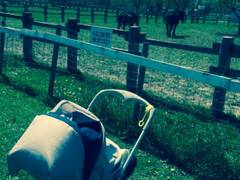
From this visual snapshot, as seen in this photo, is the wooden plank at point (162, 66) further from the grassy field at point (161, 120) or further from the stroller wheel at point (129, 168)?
the stroller wheel at point (129, 168)

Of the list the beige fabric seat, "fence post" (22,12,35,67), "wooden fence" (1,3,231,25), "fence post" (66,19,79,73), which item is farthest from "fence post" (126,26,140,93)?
"wooden fence" (1,3,231,25)

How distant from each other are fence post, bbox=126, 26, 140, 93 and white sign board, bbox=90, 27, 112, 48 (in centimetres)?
37

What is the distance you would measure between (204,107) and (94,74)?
10.7ft

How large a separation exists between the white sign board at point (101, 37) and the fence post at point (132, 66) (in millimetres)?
372

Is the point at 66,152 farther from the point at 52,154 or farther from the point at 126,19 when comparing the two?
the point at 126,19

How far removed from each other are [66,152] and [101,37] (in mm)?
4818

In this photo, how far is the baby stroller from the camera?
318 centimetres

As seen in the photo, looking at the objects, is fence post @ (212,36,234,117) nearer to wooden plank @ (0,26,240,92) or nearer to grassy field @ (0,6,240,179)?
grassy field @ (0,6,240,179)

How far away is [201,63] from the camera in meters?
13.8

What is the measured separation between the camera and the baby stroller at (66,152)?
10.4ft

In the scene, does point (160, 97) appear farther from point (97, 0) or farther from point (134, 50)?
point (97, 0)

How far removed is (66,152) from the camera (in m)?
3.19

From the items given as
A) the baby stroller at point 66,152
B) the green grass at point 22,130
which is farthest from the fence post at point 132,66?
the baby stroller at point 66,152

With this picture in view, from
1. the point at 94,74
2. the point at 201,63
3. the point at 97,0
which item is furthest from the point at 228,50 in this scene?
the point at 97,0
